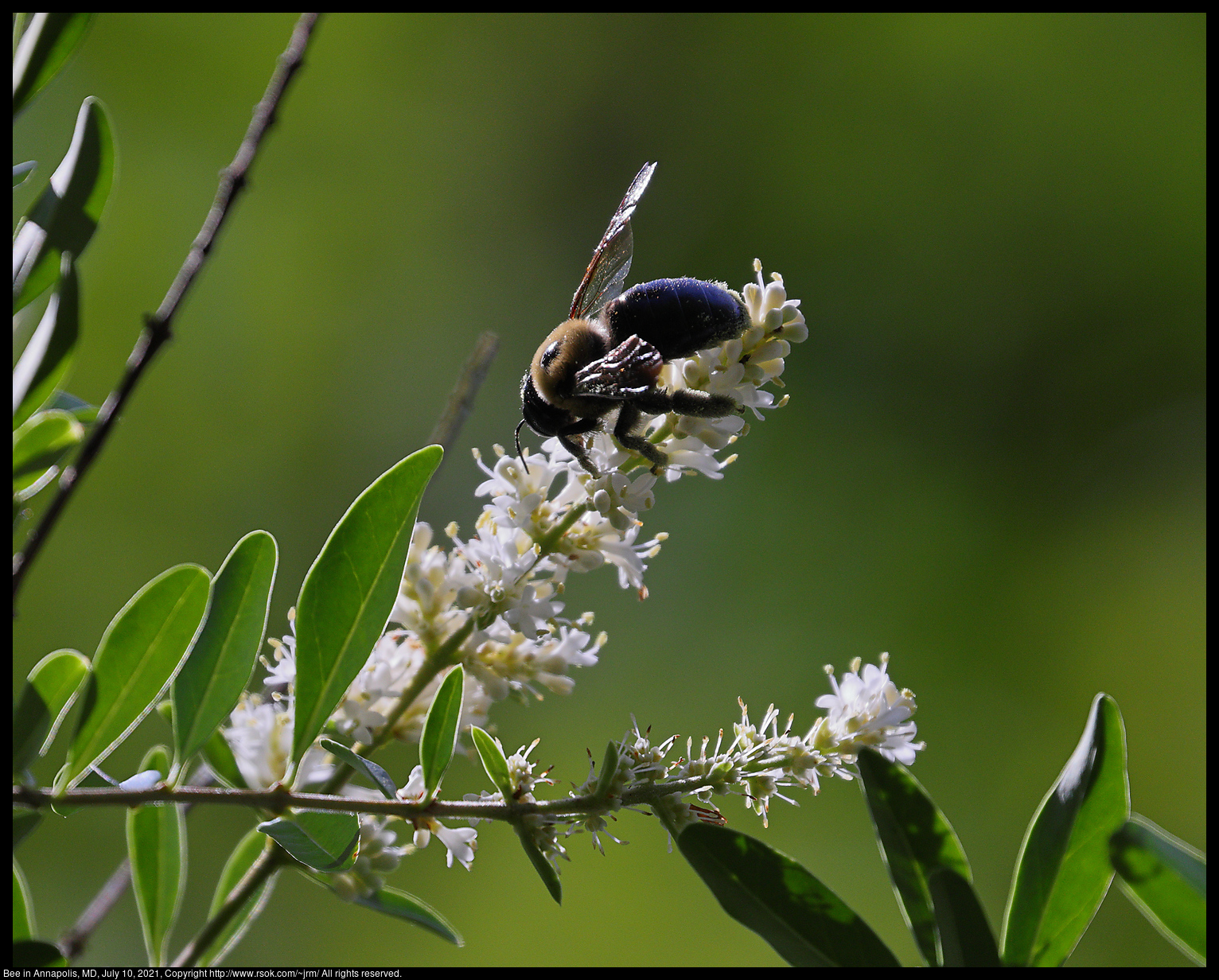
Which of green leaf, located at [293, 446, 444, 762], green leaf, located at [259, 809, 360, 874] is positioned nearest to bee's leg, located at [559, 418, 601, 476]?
green leaf, located at [293, 446, 444, 762]

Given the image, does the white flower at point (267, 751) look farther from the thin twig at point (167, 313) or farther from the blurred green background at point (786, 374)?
the blurred green background at point (786, 374)

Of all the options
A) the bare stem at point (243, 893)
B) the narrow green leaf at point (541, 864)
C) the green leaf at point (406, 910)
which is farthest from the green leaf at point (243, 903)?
the narrow green leaf at point (541, 864)

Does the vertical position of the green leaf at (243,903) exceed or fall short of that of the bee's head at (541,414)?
it falls short

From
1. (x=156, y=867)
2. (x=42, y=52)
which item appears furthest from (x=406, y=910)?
(x=42, y=52)

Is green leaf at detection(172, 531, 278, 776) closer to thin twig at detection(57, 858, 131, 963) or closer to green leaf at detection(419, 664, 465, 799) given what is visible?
green leaf at detection(419, 664, 465, 799)

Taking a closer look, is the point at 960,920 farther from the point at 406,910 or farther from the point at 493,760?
the point at 406,910

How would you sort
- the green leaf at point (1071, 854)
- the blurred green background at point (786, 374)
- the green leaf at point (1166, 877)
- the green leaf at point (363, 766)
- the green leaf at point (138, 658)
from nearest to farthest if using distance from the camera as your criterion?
the green leaf at point (1166, 877) → the green leaf at point (1071, 854) → the green leaf at point (363, 766) → the green leaf at point (138, 658) → the blurred green background at point (786, 374)

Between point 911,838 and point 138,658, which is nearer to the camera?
point 911,838
